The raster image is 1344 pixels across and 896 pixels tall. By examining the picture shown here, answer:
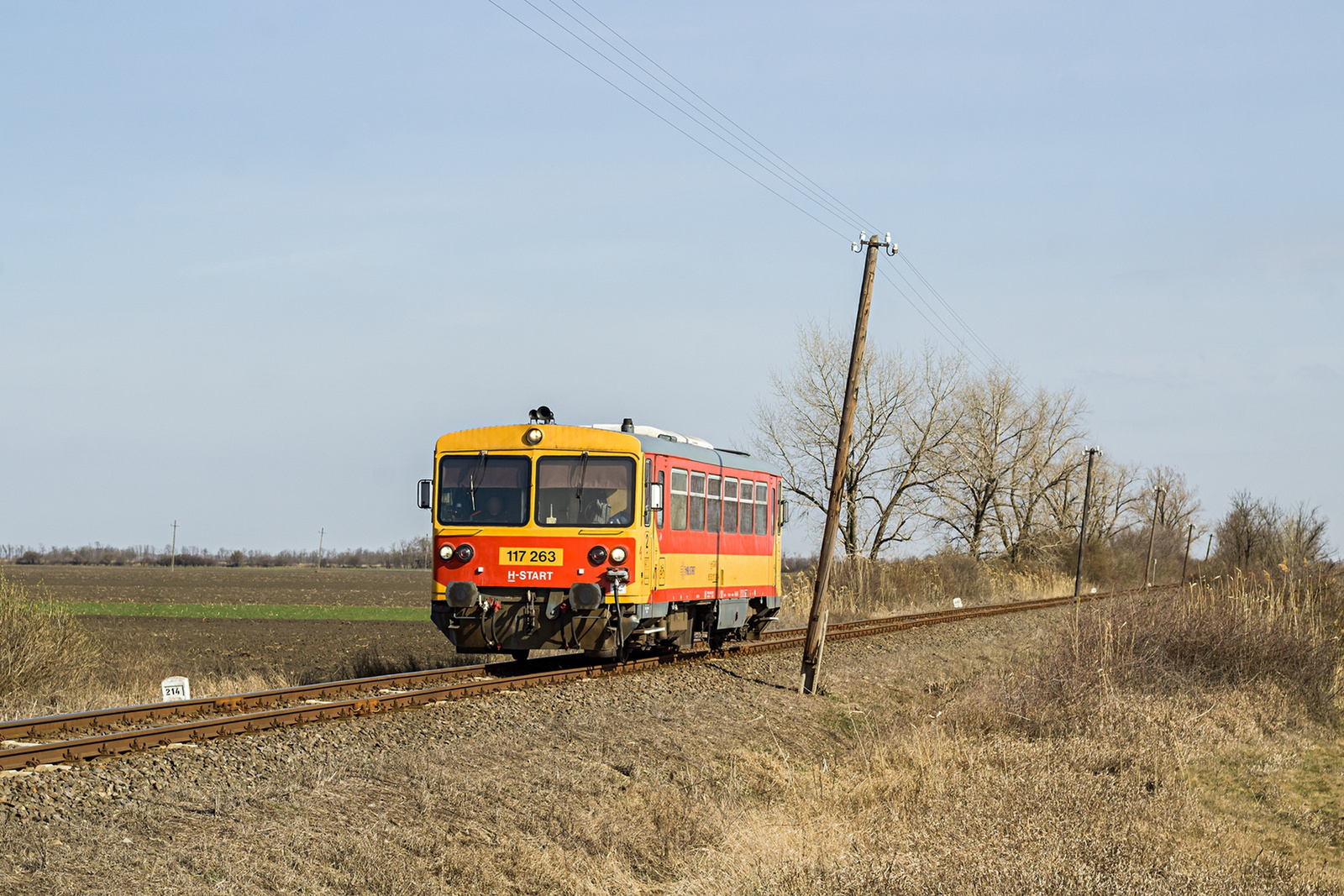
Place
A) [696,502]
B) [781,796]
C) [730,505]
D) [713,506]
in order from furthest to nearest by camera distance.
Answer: [730,505] < [713,506] < [696,502] < [781,796]

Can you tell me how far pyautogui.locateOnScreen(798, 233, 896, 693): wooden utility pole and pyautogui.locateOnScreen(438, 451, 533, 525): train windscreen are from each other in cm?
402

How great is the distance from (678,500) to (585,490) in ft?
5.74

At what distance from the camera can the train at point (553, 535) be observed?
1537 cm

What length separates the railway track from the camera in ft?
31.6

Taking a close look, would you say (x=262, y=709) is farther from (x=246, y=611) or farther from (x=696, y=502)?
(x=246, y=611)

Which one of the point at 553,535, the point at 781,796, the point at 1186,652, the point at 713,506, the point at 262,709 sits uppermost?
the point at 713,506

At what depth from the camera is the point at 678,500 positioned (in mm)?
16938

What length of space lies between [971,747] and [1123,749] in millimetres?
1654

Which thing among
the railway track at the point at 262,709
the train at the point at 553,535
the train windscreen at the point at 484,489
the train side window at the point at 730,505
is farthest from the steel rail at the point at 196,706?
the train side window at the point at 730,505

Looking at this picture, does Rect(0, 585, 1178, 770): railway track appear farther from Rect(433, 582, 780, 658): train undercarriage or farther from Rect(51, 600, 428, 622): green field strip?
Rect(51, 600, 428, 622): green field strip

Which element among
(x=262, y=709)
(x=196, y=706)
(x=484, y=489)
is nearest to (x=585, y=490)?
(x=484, y=489)

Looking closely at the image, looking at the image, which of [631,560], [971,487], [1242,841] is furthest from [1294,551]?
[1242,841]

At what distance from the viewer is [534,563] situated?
1549 centimetres

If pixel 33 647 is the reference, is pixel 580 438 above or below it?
above
